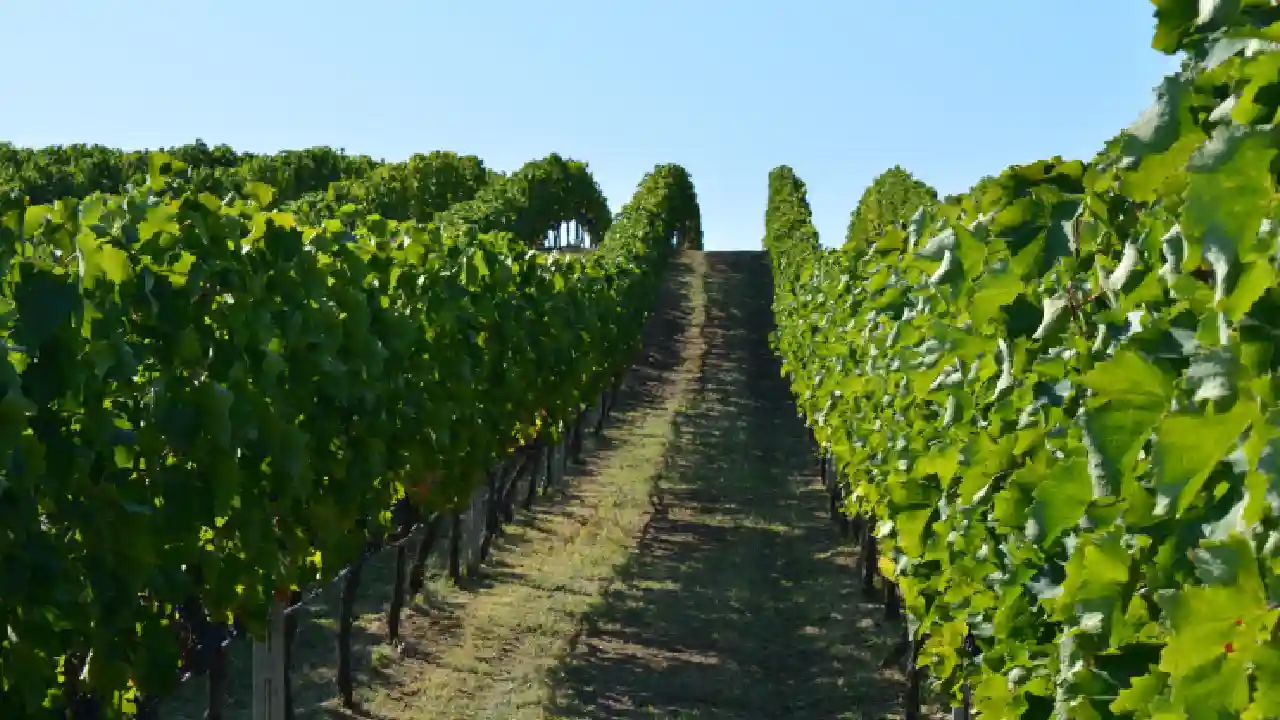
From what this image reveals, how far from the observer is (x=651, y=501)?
1534 cm

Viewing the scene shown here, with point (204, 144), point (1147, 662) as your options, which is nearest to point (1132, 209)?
point (1147, 662)

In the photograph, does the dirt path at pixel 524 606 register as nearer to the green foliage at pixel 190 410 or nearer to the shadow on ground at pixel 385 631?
the shadow on ground at pixel 385 631

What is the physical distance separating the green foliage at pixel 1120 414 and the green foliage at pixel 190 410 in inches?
109

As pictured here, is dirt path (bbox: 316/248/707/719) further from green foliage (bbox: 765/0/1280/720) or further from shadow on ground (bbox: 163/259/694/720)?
green foliage (bbox: 765/0/1280/720)

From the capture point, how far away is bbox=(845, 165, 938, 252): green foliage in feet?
124

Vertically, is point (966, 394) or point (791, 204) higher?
point (791, 204)

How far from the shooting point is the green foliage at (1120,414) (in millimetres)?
1975

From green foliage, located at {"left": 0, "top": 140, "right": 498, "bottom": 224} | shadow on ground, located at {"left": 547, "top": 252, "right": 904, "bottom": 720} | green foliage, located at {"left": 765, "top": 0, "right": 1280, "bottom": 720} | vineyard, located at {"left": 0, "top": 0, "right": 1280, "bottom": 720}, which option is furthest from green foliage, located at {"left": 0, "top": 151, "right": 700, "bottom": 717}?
green foliage, located at {"left": 0, "top": 140, "right": 498, "bottom": 224}

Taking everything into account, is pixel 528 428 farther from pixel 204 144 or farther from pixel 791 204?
pixel 204 144

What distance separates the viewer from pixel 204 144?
226 ft

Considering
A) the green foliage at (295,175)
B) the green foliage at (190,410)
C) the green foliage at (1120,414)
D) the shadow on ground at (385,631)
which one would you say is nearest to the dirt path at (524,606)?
the shadow on ground at (385,631)

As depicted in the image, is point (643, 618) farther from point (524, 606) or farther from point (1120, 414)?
point (1120, 414)

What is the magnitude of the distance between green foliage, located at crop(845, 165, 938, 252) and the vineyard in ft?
78.5

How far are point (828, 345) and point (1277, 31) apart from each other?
10020 mm
